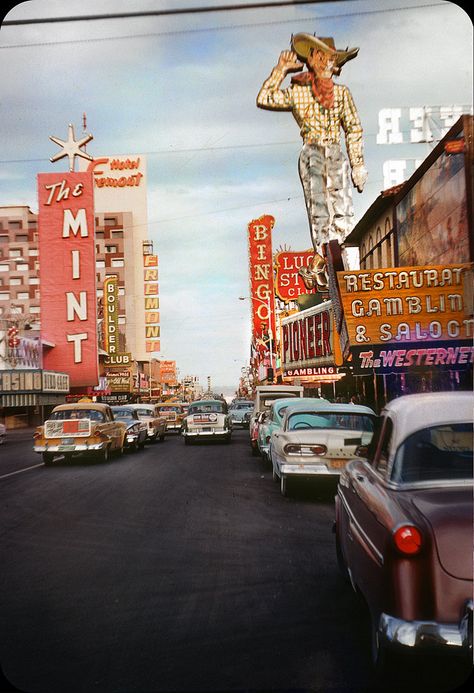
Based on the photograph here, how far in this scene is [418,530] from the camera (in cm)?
390

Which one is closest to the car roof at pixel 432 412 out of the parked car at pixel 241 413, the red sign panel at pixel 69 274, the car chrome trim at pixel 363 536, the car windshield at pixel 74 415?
the car chrome trim at pixel 363 536

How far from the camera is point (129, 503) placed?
38.7ft

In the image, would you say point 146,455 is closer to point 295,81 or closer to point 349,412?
point 349,412

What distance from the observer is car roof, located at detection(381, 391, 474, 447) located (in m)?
4.71

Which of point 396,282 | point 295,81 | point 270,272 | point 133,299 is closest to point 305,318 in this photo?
point 295,81

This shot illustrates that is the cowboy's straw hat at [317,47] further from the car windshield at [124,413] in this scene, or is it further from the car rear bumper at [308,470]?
the car rear bumper at [308,470]

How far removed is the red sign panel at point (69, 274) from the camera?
185 ft

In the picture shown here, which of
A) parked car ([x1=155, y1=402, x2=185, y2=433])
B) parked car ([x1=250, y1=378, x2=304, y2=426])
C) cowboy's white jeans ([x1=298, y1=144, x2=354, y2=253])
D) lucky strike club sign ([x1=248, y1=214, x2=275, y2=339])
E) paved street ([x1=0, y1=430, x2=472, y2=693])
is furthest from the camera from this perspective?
lucky strike club sign ([x1=248, y1=214, x2=275, y2=339])

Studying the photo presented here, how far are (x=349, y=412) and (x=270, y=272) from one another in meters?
48.2

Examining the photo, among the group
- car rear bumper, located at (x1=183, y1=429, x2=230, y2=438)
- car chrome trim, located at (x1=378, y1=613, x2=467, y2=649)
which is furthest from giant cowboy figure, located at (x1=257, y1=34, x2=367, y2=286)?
car chrome trim, located at (x1=378, y1=613, x2=467, y2=649)

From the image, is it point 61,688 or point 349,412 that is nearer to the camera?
point 61,688

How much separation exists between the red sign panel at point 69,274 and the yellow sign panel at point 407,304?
39.9 m

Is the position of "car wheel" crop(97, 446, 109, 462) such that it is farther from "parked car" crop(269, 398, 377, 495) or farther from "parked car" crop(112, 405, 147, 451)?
"parked car" crop(269, 398, 377, 495)

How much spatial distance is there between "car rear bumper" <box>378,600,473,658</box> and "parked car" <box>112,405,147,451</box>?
774 inches
